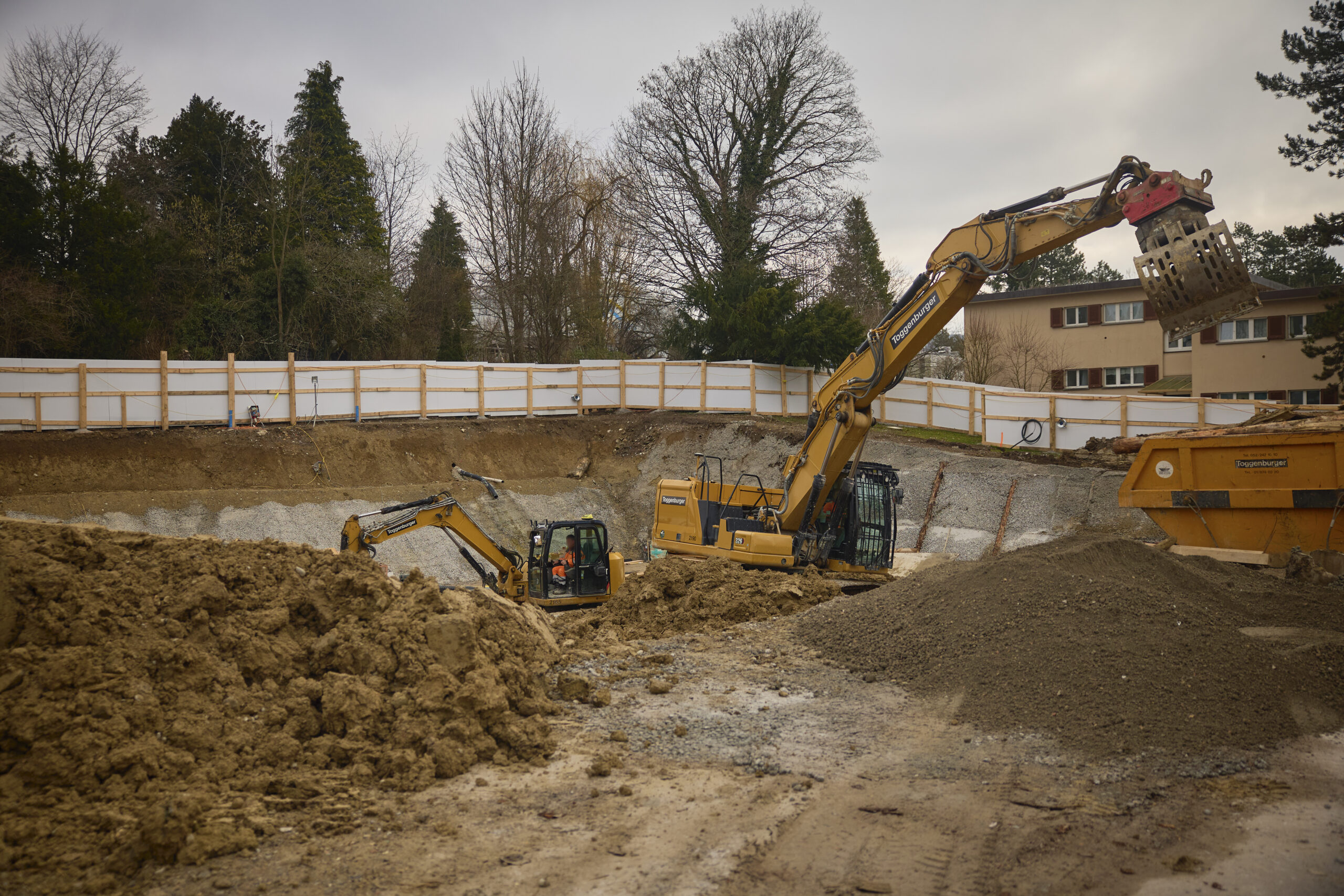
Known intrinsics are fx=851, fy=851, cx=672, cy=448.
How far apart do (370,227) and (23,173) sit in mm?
13460

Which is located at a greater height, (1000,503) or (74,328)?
(74,328)

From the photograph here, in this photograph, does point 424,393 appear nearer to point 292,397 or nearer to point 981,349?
point 292,397

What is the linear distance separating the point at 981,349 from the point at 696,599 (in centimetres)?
2538

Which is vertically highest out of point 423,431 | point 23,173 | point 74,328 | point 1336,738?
point 23,173

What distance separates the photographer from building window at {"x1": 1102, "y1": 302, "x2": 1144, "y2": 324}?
115ft

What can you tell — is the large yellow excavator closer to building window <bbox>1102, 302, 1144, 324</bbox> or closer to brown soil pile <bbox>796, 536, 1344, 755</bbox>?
brown soil pile <bbox>796, 536, 1344, 755</bbox>

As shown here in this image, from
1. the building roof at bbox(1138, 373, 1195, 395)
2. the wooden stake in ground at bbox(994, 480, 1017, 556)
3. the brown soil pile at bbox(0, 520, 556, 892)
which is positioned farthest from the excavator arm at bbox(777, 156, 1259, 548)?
the building roof at bbox(1138, 373, 1195, 395)

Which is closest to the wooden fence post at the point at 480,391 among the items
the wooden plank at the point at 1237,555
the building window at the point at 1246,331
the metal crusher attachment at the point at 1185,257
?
the wooden plank at the point at 1237,555

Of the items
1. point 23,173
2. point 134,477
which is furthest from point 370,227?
point 134,477

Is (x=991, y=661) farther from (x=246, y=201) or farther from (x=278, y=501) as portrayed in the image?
(x=246, y=201)

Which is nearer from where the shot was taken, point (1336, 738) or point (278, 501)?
point (1336, 738)

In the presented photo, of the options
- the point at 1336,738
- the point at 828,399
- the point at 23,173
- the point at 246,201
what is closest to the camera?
the point at 1336,738

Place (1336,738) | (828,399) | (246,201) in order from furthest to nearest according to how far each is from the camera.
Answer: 1. (246,201)
2. (828,399)
3. (1336,738)

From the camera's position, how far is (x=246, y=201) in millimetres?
31125
